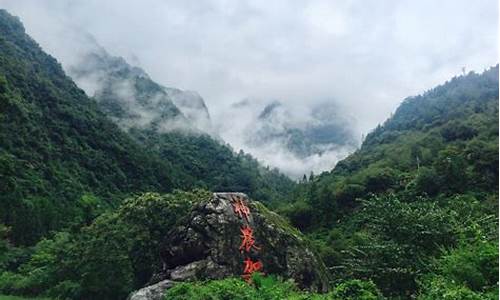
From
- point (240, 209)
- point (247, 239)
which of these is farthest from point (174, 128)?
point (247, 239)

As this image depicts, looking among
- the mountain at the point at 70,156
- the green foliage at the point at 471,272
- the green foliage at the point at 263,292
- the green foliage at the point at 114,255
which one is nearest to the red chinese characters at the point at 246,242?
the green foliage at the point at 263,292

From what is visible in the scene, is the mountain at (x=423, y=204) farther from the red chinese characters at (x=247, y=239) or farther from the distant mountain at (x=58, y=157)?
the distant mountain at (x=58, y=157)

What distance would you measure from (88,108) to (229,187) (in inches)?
940

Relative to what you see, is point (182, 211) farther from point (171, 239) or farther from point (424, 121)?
point (424, 121)

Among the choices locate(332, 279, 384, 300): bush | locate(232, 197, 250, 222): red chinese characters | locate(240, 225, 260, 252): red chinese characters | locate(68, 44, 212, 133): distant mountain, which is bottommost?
locate(332, 279, 384, 300): bush

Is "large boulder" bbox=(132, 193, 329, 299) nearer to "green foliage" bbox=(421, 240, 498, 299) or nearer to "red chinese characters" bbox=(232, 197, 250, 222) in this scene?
"red chinese characters" bbox=(232, 197, 250, 222)

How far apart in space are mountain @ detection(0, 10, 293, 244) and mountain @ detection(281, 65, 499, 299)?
33.1 feet

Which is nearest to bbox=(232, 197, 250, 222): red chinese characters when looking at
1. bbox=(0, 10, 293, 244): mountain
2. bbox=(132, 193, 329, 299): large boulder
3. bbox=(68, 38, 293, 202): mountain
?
bbox=(132, 193, 329, 299): large boulder

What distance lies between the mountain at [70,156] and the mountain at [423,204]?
10.1 meters

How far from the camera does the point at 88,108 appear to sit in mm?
80000

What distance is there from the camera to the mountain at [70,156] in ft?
140

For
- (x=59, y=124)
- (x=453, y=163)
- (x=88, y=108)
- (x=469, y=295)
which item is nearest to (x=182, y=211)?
(x=469, y=295)

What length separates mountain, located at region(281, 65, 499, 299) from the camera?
10.1 m

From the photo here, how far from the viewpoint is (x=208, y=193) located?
22.5 m
